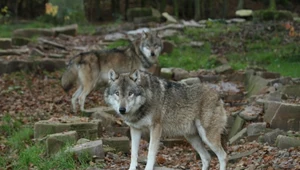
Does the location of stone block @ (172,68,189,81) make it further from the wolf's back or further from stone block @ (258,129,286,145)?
stone block @ (258,129,286,145)

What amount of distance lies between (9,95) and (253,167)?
8.77 m

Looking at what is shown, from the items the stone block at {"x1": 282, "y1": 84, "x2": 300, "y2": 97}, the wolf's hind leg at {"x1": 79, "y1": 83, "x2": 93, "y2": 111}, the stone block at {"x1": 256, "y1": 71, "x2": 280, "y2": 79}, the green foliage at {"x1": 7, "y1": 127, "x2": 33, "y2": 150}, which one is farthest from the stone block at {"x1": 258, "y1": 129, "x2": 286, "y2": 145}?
the stone block at {"x1": 256, "y1": 71, "x2": 280, "y2": 79}

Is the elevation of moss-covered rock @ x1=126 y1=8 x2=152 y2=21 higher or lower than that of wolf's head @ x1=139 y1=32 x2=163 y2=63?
lower

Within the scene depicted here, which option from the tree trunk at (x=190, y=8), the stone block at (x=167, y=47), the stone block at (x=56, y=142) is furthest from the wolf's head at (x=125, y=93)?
the tree trunk at (x=190, y=8)

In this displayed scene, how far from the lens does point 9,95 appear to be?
1614 cm

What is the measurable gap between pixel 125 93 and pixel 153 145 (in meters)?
0.76

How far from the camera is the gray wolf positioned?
1481 cm

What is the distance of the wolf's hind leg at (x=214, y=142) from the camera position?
893 centimetres

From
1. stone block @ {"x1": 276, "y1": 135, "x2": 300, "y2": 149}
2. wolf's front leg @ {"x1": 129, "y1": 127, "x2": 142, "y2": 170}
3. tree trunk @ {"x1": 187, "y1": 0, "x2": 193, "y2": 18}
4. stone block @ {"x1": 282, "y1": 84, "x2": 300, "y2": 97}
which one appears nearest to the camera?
wolf's front leg @ {"x1": 129, "y1": 127, "x2": 142, "y2": 170}

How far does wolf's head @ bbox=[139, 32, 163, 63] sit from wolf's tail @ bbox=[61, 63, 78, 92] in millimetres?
2091

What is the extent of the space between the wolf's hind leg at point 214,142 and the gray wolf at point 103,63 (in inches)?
229

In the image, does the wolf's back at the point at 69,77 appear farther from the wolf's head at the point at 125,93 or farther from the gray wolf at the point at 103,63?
the wolf's head at the point at 125,93

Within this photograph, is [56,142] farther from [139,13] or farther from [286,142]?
[139,13]

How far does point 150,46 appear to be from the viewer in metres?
16.2
